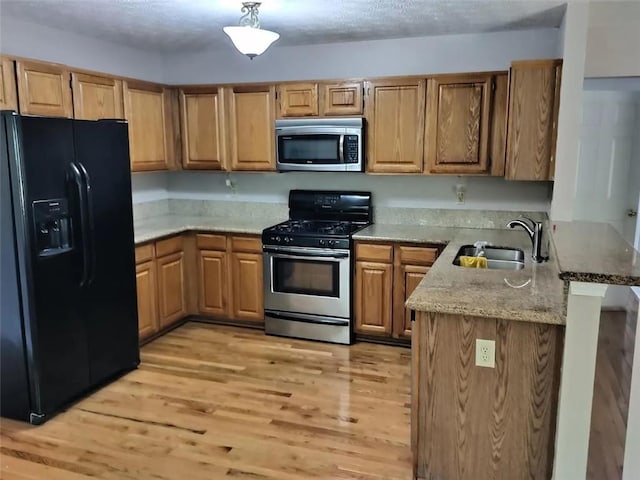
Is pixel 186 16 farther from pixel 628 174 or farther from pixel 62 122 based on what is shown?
pixel 628 174

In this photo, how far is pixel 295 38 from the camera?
4.14 metres

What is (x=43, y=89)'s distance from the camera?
3.35m

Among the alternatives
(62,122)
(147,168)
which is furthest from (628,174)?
(62,122)

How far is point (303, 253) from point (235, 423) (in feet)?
4.99

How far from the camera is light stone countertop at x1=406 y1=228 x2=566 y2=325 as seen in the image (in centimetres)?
213

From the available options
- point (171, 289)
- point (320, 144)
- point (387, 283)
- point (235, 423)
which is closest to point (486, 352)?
point (235, 423)

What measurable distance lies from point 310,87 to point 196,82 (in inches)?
49.3

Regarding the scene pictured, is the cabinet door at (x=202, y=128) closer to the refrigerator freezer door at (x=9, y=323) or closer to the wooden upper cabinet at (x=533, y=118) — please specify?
the refrigerator freezer door at (x=9, y=323)

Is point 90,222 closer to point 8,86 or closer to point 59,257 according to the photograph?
point 59,257

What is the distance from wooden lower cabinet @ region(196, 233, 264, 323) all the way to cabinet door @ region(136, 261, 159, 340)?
1.67 feet

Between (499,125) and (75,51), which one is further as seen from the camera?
(75,51)

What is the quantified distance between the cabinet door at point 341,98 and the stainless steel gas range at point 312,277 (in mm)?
730

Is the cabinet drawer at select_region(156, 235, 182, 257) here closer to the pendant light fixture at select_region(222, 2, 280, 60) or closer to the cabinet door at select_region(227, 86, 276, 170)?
the cabinet door at select_region(227, 86, 276, 170)

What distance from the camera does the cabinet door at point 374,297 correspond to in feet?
13.1
